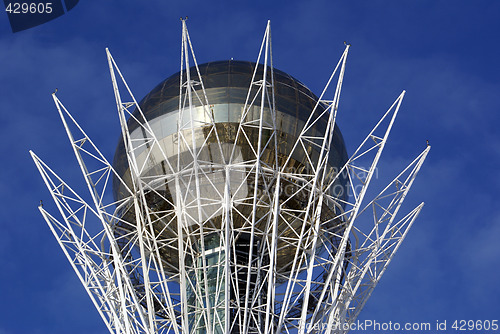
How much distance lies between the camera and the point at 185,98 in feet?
104

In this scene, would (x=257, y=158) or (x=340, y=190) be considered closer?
(x=257, y=158)

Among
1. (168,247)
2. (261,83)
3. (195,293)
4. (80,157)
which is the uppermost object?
(261,83)

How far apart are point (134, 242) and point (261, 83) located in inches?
316

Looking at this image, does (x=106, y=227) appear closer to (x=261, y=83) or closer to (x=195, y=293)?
(x=195, y=293)

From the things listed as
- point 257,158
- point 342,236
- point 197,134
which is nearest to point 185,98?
point 197,134

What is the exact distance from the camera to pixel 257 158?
30547mm

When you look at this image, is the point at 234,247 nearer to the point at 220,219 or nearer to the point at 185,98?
the point at 220,219

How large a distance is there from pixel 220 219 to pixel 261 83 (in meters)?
5.63

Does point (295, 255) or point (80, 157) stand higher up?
point (80, 157)

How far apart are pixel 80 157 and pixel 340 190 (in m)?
10.6

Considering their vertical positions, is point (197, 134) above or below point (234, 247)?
above

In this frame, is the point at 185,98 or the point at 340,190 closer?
the point at 185,98

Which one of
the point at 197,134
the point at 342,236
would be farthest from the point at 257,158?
the point at 342,236

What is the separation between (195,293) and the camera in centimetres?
3241
